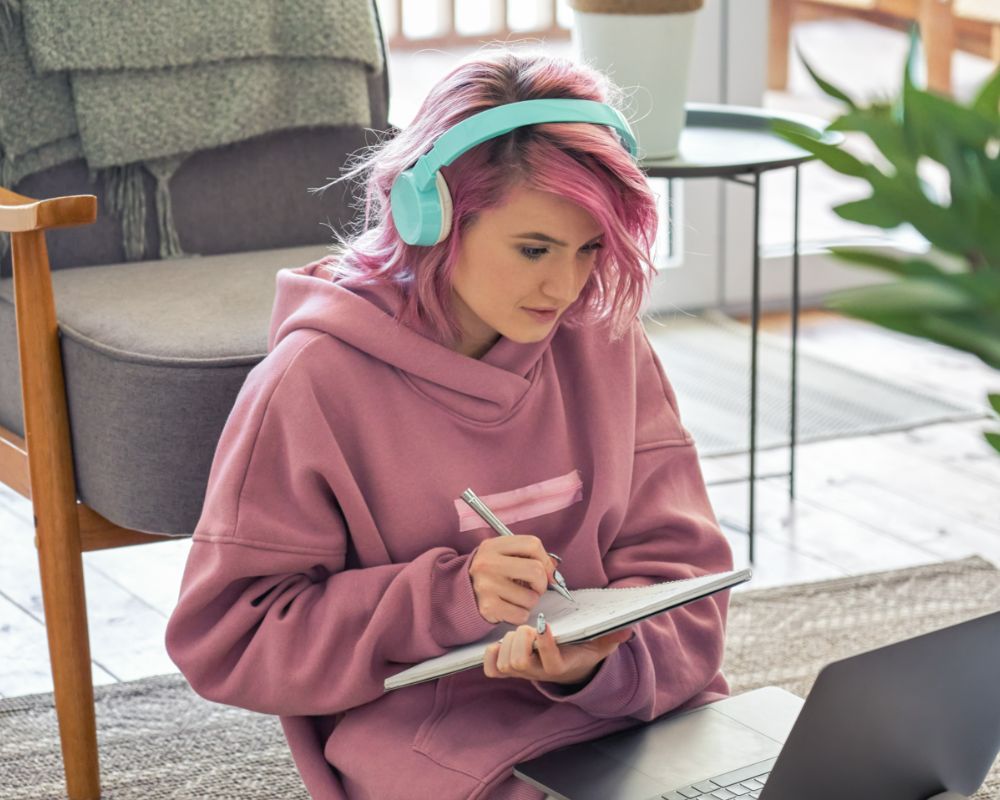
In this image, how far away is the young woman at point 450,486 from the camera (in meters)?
1.08

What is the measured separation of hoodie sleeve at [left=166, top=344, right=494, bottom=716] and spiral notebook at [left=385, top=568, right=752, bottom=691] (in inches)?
1.5

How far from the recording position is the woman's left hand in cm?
100

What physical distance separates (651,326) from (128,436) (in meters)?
1.81

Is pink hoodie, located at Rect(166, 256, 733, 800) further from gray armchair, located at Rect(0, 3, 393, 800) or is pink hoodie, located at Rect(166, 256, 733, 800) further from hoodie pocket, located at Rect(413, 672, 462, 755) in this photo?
gray armchair, located at Rect(0, 3, 393, 800)

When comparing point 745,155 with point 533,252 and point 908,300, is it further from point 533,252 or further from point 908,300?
point 908,300

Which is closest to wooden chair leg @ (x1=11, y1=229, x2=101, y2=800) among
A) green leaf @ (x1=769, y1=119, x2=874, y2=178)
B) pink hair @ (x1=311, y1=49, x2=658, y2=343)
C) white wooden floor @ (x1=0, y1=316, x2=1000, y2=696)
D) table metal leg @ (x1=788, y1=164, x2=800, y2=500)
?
white wooden floor @ (x1=0, y1=316, x2=1000, y2=696)

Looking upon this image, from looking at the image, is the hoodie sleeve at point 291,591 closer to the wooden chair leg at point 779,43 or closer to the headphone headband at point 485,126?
the headphone headband at point 485,126

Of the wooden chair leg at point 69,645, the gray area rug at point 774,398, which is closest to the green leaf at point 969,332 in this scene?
the wooden chair leg at point 69,645

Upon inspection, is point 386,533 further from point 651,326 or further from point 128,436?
point 651,326

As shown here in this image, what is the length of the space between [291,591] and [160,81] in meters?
0.83

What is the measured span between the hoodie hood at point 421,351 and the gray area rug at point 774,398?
1.23 m

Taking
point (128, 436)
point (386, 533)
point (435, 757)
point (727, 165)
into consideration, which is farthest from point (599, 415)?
point (727, 165)

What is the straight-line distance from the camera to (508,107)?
1052 mm

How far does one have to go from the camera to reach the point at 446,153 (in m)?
1.05
